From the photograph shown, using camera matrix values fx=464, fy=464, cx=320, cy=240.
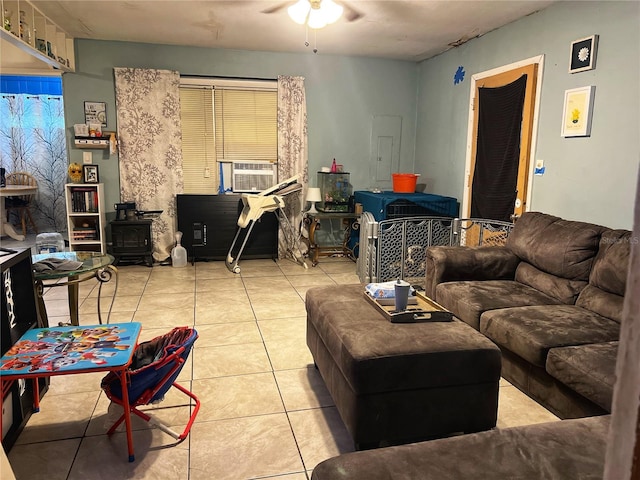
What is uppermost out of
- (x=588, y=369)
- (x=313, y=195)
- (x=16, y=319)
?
(x=313, y=195)

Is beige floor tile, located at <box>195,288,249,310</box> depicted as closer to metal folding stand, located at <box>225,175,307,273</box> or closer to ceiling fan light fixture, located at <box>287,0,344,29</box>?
metal folding stand, located at <box>225,175,307,273</box>

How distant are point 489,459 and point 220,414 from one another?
1.48 m

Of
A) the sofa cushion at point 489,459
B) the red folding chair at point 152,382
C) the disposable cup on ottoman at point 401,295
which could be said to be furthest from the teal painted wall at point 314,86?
the sofa cushion at point 489,459

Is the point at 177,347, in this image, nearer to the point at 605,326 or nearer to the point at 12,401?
the point at 12,401

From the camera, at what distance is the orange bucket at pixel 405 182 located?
18.3 ft

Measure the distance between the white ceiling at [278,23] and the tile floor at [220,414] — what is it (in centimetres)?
262

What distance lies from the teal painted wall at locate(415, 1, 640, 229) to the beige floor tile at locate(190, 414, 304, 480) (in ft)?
8.58

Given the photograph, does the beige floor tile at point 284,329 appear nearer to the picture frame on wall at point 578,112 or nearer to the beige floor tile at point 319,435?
the beige floor tile at point 319,435

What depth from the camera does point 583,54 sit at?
11.1ft

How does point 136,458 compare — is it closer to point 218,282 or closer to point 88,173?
point 218,282

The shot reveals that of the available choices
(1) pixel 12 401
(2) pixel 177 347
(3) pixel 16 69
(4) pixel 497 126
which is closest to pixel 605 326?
(2) pixel 177 347

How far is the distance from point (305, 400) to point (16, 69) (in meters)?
6.33

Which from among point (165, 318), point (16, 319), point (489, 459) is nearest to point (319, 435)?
point (489, 459)

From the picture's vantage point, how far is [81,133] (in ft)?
17.3
